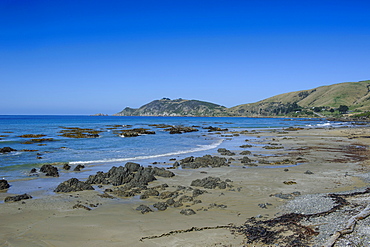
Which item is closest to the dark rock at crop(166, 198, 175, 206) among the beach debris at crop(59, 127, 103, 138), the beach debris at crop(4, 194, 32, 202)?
the beach debris at crop(4, 194, 32, 202)

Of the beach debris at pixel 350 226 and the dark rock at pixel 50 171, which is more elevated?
the beach debris at pixel 350 226

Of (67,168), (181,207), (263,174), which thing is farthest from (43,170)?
(263,174)

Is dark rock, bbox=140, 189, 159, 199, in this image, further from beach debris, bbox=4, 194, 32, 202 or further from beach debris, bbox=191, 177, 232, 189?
beach debris, bbox=4, 194, 32, 202

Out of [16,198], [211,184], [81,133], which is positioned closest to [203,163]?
[211,184]

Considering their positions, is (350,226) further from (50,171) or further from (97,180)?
(50,171)

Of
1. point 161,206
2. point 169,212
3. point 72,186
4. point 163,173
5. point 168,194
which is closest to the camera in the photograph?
point 169,212

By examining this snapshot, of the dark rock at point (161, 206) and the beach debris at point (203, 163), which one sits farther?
the beach debris at point (203, 163)

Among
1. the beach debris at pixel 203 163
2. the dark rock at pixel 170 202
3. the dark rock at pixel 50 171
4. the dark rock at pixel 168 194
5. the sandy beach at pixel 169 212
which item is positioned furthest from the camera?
the beach debris at pixel 203 163

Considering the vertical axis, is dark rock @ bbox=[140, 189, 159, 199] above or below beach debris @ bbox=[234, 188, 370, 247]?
below

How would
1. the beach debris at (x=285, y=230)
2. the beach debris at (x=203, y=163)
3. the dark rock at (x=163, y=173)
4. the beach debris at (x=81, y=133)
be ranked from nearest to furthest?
1. the beach debris at (x=285, y=230)
2. the dark rock at (x=163, y=173)
3. the beach debris at (x=203, y=163)
4. the beach debris at (x=81, y=133)

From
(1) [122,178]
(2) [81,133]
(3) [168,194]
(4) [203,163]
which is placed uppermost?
(2) [81,133]

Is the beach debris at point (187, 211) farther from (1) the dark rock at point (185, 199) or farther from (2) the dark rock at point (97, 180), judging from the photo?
(2) the dark rock at point (97, 180)

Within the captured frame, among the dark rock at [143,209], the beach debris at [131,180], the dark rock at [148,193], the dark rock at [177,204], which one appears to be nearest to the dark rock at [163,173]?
the beach debris at [131,180]

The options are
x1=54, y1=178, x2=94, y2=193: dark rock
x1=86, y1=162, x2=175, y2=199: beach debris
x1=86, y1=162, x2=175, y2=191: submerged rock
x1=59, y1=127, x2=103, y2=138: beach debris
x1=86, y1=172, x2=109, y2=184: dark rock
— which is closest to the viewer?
x1=86, y1=162, x2=175, y2=199: beach debris
